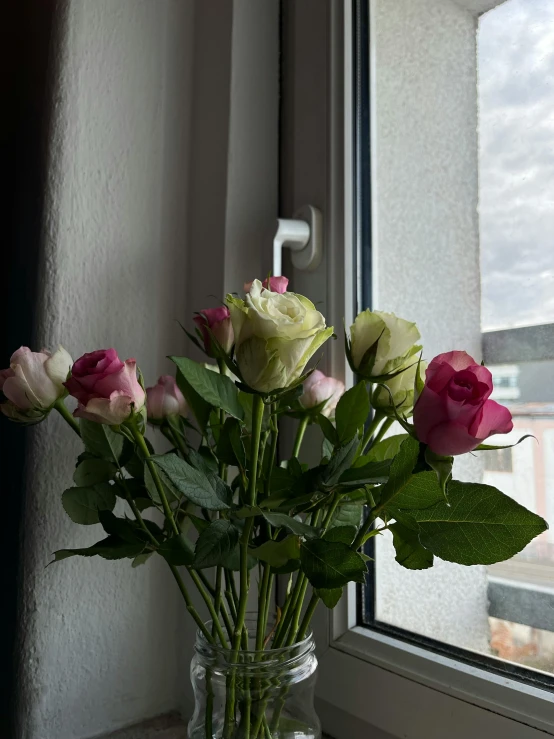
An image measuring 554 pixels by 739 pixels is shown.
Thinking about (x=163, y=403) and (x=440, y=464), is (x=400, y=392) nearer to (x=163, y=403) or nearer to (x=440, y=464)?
(x=440, y=464)

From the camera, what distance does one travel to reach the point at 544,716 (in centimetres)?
54

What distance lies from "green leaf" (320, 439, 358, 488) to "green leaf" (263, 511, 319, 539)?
3cm

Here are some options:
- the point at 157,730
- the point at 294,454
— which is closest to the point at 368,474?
the point at 294,454

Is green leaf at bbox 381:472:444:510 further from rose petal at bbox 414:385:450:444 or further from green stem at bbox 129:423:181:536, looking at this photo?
green stem at bbox 129:423:181:536

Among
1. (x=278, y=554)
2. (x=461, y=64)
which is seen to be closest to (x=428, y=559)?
(x=278, y=554)

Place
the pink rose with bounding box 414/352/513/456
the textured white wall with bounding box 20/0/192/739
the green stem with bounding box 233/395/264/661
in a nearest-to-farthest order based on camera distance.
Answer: the pink rose with bounding box 414/352/513/456
the green stem with bounding box 233/395/264/661
the textured white wall with bounding box 20/0/192/739

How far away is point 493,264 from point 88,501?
0.46 meters

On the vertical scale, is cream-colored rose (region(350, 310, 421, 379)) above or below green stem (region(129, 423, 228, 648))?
above

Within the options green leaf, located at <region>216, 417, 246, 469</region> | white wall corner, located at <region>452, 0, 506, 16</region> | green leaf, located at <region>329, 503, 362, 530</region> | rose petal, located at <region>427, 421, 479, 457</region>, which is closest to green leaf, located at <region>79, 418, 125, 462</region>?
green leaf, located at <region>216, 417, 246, 469</region>

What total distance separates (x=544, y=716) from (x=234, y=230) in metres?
0.61

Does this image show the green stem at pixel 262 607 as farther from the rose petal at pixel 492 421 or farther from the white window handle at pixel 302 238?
the white window handle at pixel 302 238

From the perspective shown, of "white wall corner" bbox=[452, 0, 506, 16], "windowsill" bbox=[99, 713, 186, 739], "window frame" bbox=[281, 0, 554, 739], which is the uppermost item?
"white wall corner" bbox=[452, 0, 506, 16]

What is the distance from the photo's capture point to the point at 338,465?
0.50 m

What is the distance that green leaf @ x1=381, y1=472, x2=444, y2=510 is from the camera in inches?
18.6
